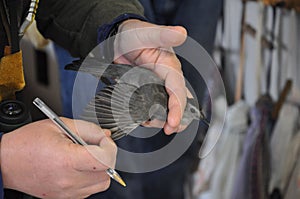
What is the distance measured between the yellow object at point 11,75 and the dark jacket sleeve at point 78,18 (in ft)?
0.43

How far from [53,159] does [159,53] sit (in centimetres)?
21

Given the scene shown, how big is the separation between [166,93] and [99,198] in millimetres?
243

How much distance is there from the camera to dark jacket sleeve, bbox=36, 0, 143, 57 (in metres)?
0.68

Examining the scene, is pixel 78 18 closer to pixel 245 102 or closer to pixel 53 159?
pixel 53 159

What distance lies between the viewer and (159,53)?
0.64 meters

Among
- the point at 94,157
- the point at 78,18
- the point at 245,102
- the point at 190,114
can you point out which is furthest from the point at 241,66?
the point at 94,157

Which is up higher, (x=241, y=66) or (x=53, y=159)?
(x=53, y=159)

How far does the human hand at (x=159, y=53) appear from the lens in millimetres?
552

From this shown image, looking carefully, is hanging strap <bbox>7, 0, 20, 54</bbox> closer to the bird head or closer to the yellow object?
the yellow object

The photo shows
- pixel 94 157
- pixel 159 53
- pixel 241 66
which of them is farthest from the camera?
pixel 241 66

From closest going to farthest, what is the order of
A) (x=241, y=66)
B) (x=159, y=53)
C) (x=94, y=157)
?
(x=94, y=157) → (x=159, y=53) → (x=241, y=66)

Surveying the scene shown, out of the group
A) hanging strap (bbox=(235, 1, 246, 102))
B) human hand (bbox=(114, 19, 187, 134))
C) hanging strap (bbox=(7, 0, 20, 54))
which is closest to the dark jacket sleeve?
human hand (bbox=(114, 19, 187, 134))

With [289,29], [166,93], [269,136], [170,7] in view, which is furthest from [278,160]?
[166,93]

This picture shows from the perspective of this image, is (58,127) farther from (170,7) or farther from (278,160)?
(278,160)
